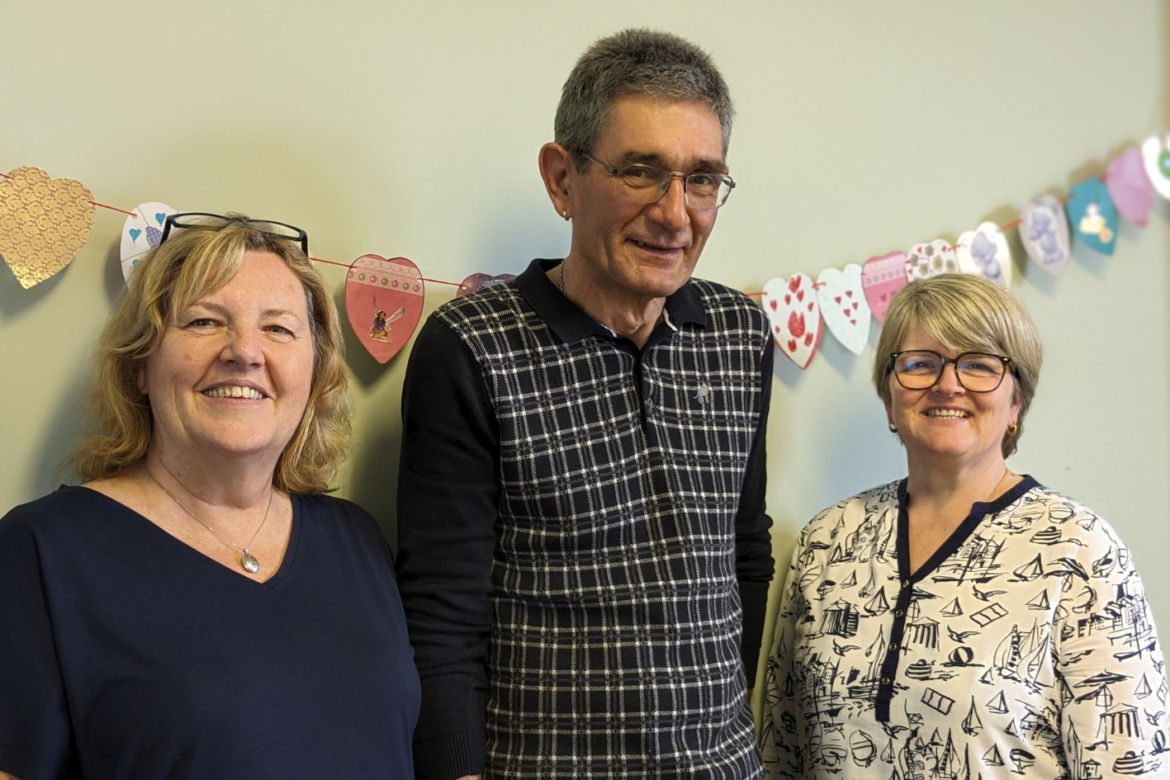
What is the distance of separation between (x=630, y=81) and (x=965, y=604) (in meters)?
0.89

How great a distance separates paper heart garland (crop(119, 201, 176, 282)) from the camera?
53.5 inches

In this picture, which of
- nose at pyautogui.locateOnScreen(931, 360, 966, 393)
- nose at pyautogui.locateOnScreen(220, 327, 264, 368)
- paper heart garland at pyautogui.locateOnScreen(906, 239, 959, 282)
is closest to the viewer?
nose at pyautogui.locateOnScreen(220, 327, 264, 368)

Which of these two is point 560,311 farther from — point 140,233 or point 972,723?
point 972,723

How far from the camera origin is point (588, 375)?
1442mm

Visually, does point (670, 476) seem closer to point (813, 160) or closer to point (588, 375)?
point (588, 375)

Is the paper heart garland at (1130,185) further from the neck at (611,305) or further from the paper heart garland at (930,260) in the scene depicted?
the neck at (611,305)

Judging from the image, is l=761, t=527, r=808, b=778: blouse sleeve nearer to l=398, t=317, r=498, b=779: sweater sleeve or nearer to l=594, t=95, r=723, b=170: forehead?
l=398, t=317, r=498, b=779: sweater sleeve

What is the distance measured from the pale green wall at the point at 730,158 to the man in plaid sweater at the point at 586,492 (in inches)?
9.1

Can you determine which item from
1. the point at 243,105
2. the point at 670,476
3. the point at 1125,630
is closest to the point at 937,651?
the point at 1125,630

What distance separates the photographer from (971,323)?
1.61 meters

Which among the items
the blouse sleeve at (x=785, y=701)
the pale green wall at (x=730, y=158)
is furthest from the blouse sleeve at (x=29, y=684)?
the blouse sleeve at (x=785, y=701)

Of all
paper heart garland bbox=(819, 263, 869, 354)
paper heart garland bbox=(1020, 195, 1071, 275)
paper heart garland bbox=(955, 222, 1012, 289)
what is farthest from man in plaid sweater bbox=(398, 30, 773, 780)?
paper heart garland bbox=(1020, 195, 1071, 275)

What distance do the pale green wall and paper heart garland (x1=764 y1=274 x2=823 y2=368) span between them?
0.10 feet

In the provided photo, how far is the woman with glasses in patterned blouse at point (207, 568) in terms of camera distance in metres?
1.09
